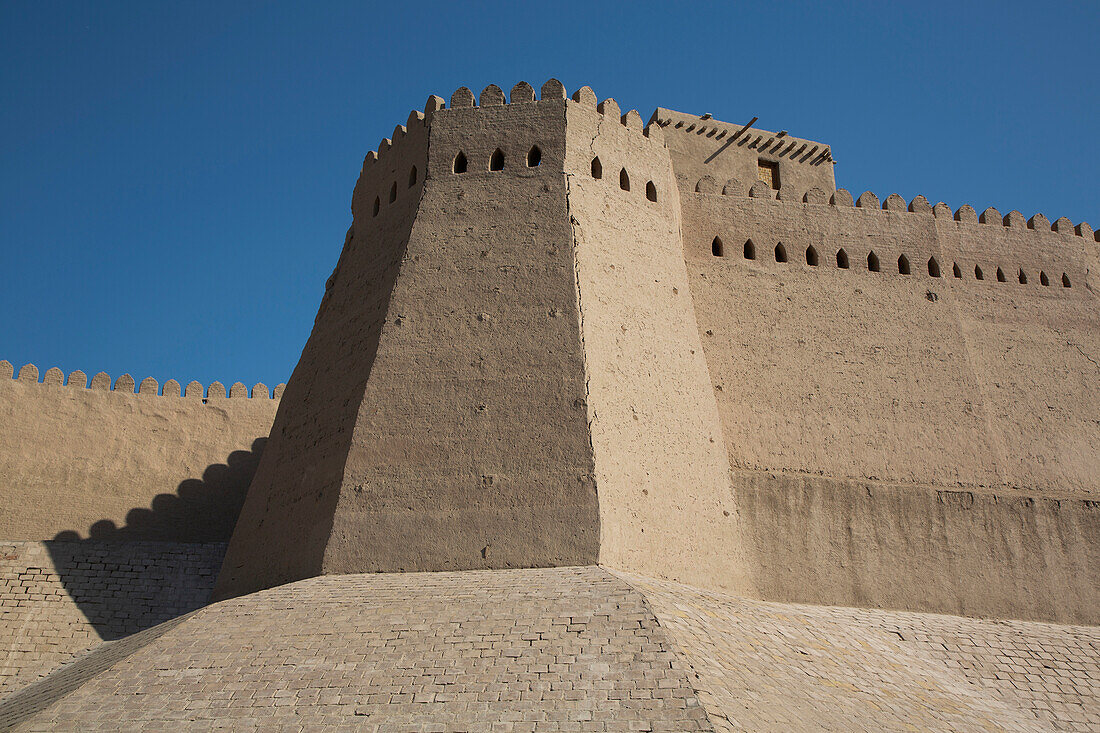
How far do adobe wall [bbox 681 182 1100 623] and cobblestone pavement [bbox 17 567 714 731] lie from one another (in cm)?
374

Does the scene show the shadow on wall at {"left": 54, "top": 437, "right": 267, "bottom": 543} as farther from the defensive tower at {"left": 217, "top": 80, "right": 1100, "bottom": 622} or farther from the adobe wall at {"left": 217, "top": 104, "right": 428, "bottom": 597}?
the defensive tower at {"left": 217, "top": 80, "right": 1100, "bottom": 622}

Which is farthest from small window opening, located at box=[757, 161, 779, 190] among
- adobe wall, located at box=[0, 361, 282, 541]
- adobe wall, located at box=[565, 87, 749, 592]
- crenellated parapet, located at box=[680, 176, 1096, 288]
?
adobe wall, located at box=[0, 361, 282, 541]

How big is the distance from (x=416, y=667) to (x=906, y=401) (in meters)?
7.82

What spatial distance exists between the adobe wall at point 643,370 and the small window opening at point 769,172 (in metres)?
3.23

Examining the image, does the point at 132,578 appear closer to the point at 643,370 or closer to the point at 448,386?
the point at 448,386

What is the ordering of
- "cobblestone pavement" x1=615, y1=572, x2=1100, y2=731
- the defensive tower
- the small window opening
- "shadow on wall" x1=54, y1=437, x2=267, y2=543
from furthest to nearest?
1. the small window opening
2. "shadow on wall" x1=54, y1=437, x2=267, y2=543
3. the defensive tower
4. "cobblestone pavement" x1=615, y1=572, x2=1100, y2=731

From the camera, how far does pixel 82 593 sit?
12.0 m

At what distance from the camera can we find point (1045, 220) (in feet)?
50.7

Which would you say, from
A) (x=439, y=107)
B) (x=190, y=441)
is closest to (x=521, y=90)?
(x=439, y=107)

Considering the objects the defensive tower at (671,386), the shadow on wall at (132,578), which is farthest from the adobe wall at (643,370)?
the shadow on wall at (132,578)

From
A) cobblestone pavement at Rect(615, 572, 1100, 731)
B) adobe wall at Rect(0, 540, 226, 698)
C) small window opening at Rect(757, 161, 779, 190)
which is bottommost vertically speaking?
cobblestone pavement at Rect(615, 572, 1100, 731)

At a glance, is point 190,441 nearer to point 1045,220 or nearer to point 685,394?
point 685,394

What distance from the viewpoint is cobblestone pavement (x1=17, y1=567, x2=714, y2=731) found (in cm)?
714

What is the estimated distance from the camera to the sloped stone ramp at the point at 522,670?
7191 millimetres
